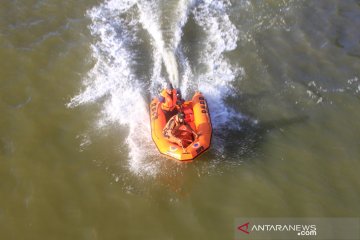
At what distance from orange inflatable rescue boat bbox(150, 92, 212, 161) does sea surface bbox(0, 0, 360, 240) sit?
493 millimetres

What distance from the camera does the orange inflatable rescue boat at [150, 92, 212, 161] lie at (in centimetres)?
984

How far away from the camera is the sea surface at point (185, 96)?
9.27 metres

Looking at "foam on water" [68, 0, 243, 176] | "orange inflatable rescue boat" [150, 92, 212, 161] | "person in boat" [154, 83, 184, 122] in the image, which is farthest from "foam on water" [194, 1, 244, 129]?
"person in boat" [154, 83, 184, 122]

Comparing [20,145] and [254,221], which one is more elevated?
[20,145]

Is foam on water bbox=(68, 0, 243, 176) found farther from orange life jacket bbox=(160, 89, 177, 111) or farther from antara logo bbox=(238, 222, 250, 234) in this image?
antara logo bbox=(238, 222, 250, 234)

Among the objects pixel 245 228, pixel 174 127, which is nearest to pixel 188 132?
pixel 174 127

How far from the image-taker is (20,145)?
1038cm

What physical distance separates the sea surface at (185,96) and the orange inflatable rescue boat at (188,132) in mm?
493

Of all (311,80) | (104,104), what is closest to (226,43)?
(311,80)

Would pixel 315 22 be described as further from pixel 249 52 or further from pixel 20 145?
pixel 20 145

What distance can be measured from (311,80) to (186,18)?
→ 16.5 ft

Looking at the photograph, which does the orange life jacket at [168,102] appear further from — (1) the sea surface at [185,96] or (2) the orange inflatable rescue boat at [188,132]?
(1) the sea surface at [185,96]

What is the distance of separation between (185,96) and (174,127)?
2002 mm

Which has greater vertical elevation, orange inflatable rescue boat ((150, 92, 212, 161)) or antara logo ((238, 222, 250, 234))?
orange inflatable rescue boat ((150, 92, 212, 161))
